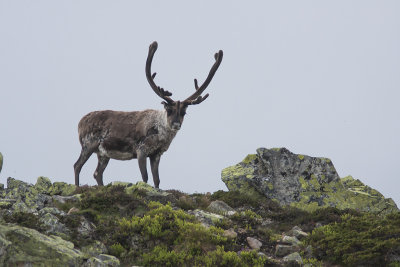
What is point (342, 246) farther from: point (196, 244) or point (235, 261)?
point (196, 244)

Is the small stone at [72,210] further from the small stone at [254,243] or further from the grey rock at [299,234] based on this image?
the grey rock at [299,234]

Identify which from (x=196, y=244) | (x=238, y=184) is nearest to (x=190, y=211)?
(x=196, y=244)

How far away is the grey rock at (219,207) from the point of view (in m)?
13.0

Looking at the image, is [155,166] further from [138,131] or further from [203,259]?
[203,259]

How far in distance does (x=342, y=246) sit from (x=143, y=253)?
414 cm

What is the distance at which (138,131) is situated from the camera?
16500mm

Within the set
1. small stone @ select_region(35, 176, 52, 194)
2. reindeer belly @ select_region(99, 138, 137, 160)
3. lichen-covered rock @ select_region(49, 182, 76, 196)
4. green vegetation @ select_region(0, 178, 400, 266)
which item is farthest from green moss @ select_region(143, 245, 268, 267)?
reindeer belly @ select_region(99, 138, 137, 160)

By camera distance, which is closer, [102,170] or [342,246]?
[342,246]

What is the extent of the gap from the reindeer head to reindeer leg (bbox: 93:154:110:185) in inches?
131

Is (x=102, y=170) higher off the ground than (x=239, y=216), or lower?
higher

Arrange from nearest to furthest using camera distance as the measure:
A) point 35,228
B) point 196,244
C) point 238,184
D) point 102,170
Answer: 1. point 35,228
2. point 196,244
3. point 238,184
4. point 102,170

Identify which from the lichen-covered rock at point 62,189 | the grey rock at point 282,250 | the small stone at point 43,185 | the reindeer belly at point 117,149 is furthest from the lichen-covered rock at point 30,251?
the reindeer belly at point 117,149

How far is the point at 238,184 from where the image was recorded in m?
15.7

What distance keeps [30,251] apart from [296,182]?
32.9 feet
